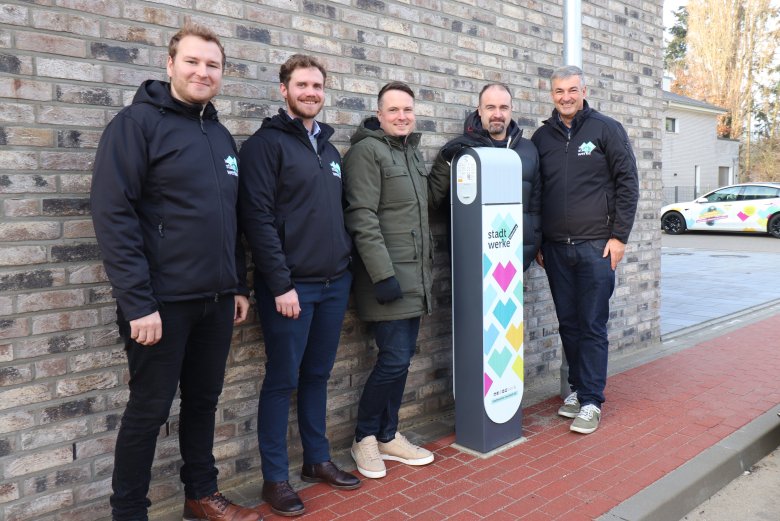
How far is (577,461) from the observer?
3719 mm

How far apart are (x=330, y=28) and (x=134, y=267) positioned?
6.31ft

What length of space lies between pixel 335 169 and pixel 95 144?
1.09 meters

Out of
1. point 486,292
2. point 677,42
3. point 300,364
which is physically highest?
point 677,42

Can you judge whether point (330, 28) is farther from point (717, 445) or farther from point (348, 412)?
point (717, 445)

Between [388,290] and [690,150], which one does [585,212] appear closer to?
[388,290]

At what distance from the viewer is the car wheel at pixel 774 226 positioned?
18.3 m

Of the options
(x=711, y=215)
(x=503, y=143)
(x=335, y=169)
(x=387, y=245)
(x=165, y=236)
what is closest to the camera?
(x=165, y=236)

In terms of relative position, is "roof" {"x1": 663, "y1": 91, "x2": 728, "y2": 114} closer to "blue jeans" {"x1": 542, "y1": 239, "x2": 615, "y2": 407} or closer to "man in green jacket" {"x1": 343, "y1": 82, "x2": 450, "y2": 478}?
"blue jeans" {"x1": 542, "y1": 239, "x2": 615, "y2": 407}

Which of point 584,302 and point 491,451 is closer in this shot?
point 491,451

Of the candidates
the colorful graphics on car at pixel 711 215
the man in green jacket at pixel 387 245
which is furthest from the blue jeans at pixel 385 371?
the colorful graphics on car at pixel 711 215

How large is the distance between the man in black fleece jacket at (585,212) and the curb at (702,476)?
70 cm

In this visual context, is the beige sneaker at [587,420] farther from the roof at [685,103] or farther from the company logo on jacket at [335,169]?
the roof at [685,103]

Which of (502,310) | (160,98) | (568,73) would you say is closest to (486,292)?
(502,310)

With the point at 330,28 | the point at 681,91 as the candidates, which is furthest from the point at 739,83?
the point at 330,28
